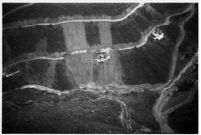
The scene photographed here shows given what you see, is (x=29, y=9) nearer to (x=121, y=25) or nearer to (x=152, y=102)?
(x=121, y=25)

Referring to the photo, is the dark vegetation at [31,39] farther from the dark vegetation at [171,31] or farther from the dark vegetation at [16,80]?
the dark vegetation at [171,31]

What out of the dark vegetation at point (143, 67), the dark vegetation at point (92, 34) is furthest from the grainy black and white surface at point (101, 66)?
the dark vegetation at point (92, 34)

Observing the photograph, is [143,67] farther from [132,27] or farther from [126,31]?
[132,27]

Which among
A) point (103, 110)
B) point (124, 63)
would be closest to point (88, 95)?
point (103, 110)

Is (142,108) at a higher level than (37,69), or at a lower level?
lower

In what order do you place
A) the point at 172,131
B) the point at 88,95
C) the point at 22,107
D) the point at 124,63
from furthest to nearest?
the point at 124,63 → the point at 88,95 → the point at 22,107 → the point at 172,131

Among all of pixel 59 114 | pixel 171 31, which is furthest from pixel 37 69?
pixel 171 31
